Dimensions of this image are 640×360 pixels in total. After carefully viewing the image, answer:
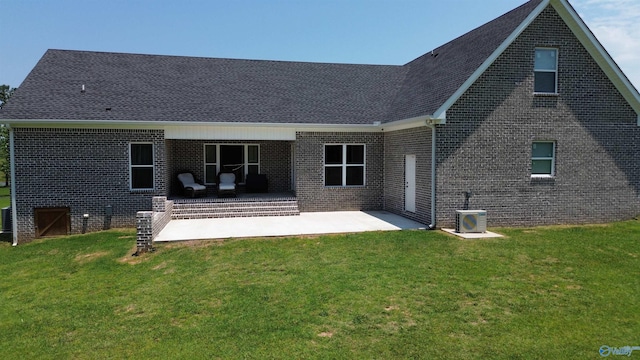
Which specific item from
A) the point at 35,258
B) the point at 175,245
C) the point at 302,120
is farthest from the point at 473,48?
the point at 35,258

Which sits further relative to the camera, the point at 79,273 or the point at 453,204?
the point at 453,204

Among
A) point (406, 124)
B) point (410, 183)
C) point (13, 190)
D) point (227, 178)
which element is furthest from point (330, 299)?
point (13, 190)

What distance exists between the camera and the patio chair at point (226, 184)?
16281 millimetres

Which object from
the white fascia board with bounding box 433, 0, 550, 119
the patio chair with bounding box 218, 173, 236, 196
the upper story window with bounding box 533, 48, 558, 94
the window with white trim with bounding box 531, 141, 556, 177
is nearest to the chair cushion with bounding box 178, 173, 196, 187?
the patio chair with bounding box 218, 173, 236, 196

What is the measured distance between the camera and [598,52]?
13336mm

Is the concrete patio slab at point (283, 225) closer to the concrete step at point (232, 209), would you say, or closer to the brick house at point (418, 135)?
the concrete step at point (232, 209)

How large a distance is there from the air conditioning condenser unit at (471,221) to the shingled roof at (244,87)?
323 centimetres

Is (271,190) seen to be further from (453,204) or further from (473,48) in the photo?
(473,48)

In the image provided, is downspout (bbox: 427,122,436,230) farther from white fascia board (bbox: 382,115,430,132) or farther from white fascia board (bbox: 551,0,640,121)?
white fascia board (bbox: 551,0,640,121)

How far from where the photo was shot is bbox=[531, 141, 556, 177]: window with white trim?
13.6 meters

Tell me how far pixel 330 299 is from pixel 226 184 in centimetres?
1043

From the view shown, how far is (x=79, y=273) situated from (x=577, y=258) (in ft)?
36.5

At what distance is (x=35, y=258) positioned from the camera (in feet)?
36.8

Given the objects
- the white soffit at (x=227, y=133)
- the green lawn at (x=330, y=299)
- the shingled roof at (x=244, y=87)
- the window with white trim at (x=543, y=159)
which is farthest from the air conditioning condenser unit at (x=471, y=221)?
the white soffit at (x=227, y=133)
